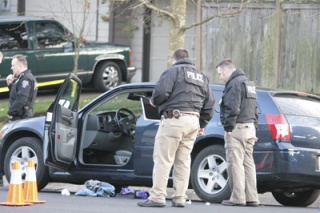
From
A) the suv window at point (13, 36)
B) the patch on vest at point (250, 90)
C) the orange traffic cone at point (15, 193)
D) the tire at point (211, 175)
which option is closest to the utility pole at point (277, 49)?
the suv window at point (13, 36)

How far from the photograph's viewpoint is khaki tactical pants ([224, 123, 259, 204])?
11250 mm

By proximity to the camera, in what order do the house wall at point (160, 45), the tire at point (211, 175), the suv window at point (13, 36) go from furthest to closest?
the house wall at point (160, 45) < the suv window at point (13, 36) < the tire at point (211, 175)

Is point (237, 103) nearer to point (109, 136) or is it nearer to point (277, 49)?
point (109, 136)

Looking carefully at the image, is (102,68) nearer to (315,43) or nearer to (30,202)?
(315,43)

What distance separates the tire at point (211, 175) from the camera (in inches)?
460

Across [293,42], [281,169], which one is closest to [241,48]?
[293,42]

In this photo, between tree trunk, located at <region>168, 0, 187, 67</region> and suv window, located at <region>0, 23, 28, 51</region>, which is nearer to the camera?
tree trunk, located at <region>168, 0, 187, 67</region>

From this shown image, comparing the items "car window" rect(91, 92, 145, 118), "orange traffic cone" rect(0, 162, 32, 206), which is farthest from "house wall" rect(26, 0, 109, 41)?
"orange traffic cone" rect(0, 162, 32, 206)

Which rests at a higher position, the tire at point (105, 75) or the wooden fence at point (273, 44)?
the wooden fence at point (273, 44)

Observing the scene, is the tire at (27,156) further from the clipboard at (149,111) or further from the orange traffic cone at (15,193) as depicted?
the orange traffic cone at (15,193)

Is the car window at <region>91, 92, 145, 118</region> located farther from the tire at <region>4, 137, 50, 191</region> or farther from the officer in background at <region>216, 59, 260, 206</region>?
the officer in background at <region>216, 59, 260, 206</region>

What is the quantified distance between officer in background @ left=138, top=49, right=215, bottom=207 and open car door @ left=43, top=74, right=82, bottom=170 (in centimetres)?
177

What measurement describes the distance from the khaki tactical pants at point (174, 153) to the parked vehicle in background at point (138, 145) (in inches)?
37.8

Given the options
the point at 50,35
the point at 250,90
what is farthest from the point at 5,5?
the point at 250,90
